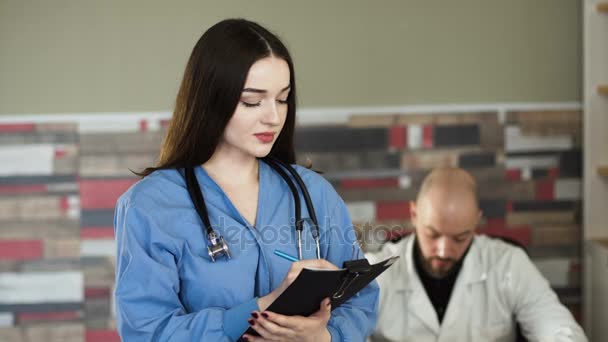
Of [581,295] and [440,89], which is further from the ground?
[440,89]

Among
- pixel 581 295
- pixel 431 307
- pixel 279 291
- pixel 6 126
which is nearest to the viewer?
pixel 279 291

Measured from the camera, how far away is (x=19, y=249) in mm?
2859

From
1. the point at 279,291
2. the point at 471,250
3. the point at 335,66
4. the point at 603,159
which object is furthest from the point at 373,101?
the point at 279,291

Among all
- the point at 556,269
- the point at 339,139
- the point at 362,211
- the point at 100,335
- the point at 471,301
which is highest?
the point at 339,139

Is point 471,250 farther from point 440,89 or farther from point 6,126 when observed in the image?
point 6,126

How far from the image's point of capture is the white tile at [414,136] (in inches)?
114

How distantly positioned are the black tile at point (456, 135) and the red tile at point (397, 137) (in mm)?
130

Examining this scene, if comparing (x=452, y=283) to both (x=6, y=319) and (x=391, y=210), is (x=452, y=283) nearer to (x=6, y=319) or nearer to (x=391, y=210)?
(x=391, y=210)

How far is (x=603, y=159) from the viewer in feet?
9.59

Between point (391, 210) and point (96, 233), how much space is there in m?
1.22

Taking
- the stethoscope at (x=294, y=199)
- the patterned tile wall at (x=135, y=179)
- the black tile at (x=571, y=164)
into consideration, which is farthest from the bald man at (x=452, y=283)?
the stethoscope at (x=294, y=199)

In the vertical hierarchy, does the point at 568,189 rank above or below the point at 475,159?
below

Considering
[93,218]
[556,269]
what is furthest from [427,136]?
[93,218]

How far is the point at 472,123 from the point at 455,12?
0.46m
